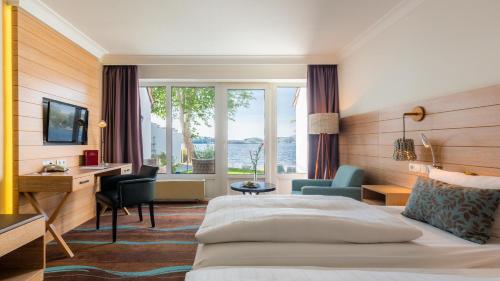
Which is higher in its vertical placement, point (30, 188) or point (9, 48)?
point (9, 48)

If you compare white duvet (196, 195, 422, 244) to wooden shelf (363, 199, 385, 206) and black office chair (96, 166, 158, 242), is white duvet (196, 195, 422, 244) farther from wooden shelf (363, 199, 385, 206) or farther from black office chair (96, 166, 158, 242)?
black office chair (96, 166, 158, 242)

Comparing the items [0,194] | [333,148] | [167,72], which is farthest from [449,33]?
[0,194]

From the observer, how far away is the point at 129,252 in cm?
268

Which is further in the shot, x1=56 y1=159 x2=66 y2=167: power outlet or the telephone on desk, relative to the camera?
x1=56 y1=159 x2=66 y2=167: power outlet

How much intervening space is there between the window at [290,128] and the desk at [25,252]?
145 inches

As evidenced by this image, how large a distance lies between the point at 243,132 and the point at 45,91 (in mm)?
2941

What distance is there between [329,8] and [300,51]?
1320 mm

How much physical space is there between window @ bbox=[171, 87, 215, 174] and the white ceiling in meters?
0.93

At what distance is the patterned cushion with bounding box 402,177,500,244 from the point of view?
1.45m

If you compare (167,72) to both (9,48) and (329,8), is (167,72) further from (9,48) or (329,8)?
(329,8)

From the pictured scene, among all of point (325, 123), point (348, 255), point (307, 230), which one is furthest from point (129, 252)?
point (325, 123)

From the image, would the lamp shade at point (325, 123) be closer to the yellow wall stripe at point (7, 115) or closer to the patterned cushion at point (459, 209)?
the patterned cushion at point (459, 209)

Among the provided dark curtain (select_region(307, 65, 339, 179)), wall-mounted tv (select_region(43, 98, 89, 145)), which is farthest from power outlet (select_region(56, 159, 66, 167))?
dark curtain (select_region(307, 65, 339, 179))

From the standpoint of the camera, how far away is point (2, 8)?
8.28 ft
